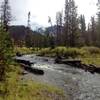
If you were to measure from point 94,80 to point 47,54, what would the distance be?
129 ft

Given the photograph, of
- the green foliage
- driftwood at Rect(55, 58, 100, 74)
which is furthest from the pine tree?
the green foliage

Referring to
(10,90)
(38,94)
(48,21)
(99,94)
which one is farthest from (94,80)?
(48,21)

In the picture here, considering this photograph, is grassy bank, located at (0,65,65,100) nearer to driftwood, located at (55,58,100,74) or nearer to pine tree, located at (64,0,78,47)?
driftwood, located at (55,58,100,74)

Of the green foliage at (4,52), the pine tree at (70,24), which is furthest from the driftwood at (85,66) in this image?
the pine tree at (70,24)

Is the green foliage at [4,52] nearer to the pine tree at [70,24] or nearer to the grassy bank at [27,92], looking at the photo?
the grassy bank at [27,92]

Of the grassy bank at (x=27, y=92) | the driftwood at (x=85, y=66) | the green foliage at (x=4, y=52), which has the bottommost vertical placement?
the driftwood at (x=85, y=66)

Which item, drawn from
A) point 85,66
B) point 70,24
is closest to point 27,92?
point 85,66

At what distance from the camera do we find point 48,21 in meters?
106

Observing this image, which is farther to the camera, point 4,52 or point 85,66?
point 85,66

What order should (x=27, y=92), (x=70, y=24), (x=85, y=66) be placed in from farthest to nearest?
(x=70, y=24) → (x=85, y=66) → (x=27, y=92)

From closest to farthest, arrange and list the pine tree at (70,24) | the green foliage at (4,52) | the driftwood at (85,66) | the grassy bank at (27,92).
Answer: the grassy bank at (27,92)
the green foliage at (4,52)
the driftwood at (85,66)
the pine tree at (70,24)

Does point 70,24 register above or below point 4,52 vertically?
above

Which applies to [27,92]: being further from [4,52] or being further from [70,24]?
[70,24]

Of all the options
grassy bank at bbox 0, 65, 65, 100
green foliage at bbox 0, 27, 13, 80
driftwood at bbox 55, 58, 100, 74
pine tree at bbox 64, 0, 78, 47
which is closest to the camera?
grassy bank at bbox 0, 65, 65, 100
